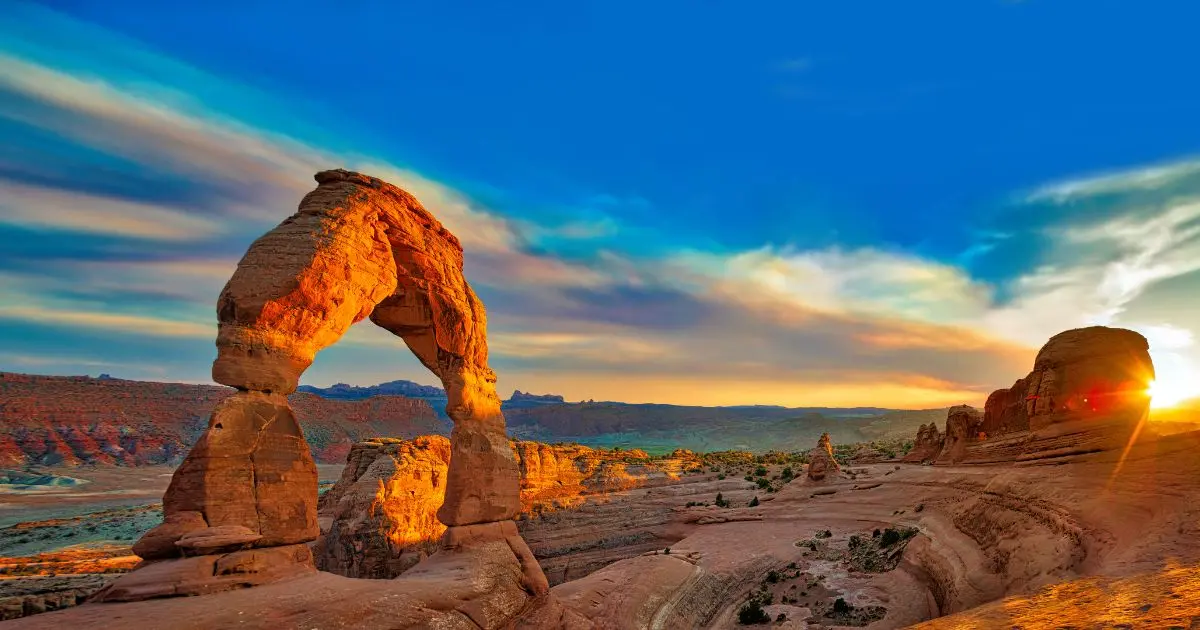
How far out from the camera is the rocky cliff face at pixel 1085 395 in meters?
17.5

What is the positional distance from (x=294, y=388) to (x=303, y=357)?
0.75 metres

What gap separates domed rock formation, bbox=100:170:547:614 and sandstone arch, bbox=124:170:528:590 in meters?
0.03

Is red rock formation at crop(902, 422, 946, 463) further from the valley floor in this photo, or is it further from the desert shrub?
the desert shrub

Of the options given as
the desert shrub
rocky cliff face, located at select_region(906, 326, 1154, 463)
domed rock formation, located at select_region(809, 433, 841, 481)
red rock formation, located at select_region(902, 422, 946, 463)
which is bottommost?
the desert shrub

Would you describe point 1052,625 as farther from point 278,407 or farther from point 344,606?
point 278,407

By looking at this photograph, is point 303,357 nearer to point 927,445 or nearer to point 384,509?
point 384,509

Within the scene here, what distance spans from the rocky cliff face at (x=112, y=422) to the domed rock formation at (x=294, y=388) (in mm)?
89318

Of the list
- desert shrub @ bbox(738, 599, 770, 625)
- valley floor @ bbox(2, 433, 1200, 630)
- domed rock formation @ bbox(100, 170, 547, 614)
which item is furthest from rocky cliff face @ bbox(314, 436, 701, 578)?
desert shrub @ bbox(738, 599, 770, 625)

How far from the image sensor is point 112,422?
9706 cm

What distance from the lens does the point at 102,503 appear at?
59.9 meters

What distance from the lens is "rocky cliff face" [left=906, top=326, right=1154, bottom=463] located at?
1745 centimetres

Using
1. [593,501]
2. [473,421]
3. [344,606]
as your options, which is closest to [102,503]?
[593,501]

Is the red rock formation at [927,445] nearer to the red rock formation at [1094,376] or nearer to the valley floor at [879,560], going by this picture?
the valley floor at [879,560]

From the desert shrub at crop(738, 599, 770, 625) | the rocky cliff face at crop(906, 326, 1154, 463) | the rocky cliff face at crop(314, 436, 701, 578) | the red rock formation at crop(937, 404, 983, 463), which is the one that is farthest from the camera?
the red rock formation at crop(937, 404, 983, 463)
